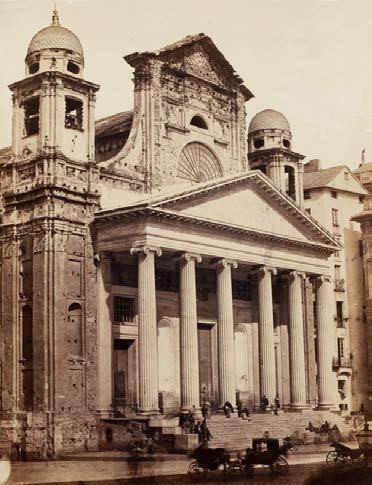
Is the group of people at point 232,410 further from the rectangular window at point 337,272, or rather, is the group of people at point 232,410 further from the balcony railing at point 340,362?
the rectangular window at point 337,272

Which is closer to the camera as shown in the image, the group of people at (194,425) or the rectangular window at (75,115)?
the group of people at (194,425)

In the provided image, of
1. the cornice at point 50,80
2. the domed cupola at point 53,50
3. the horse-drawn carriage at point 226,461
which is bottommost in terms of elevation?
the horse-drawn carriage at point 226,461

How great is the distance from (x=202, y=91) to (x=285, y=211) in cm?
715

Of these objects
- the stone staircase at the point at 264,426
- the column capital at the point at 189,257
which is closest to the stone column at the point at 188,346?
the column capital at the point at 189,257

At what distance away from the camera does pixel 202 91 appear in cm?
4516

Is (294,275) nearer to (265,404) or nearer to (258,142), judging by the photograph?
(265,404)

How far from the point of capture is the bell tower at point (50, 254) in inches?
1415

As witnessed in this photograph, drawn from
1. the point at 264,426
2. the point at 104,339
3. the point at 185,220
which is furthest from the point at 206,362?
the point at 185,220

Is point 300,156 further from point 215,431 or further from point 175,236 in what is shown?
point 215,431

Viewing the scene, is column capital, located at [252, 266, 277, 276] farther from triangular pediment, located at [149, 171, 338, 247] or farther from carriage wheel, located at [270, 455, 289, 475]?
carriage wheel, located at [270, 455, 289, 475]

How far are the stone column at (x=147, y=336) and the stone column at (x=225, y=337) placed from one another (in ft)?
14.2

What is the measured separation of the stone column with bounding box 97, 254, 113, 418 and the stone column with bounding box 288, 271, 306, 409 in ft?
Result: 35.4

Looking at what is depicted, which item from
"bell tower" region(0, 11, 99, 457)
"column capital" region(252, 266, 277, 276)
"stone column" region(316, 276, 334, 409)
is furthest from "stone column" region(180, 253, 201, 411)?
"stone column" region(316, 276, 334, 409)

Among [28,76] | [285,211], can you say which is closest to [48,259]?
[28,76]
